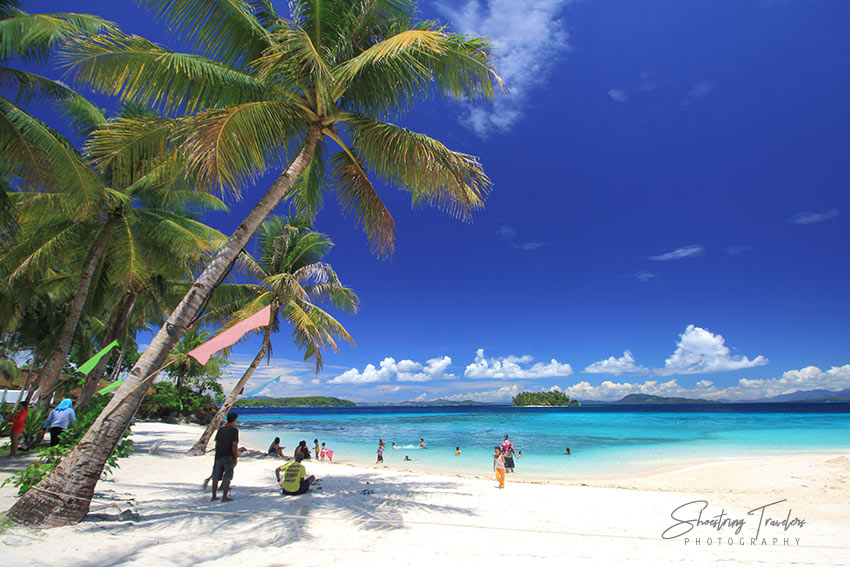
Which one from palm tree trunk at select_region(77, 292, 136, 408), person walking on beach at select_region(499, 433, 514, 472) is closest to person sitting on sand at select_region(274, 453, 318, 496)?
palm tree trunk at select_region(77, 292, 136, 408)

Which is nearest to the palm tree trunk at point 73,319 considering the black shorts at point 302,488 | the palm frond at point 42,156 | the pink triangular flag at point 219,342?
the palm frond at point 42,156

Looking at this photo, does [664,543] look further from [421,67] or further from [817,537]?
[421,67]

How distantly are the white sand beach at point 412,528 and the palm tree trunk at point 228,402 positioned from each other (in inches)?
104

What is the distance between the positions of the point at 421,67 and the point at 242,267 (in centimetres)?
944

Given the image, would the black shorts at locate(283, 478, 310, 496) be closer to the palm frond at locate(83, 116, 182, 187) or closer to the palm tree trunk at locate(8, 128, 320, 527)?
the palm tree trunk at locate(8, 128, 320, 527)

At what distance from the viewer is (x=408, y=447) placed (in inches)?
966

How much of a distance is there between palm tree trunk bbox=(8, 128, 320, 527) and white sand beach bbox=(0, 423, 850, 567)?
0.22 meters

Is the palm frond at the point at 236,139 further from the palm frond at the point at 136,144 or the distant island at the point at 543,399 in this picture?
the distant island at the point at 543,399

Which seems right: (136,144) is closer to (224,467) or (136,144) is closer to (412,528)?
(224,467)

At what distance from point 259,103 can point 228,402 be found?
31.7ft

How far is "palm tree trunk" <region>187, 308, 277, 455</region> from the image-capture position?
12070 mm

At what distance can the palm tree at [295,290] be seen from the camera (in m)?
12.4

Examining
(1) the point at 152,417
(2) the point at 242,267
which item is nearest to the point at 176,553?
(2) the point at 242,267

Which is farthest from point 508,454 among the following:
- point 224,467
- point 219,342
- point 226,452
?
point 219,342
